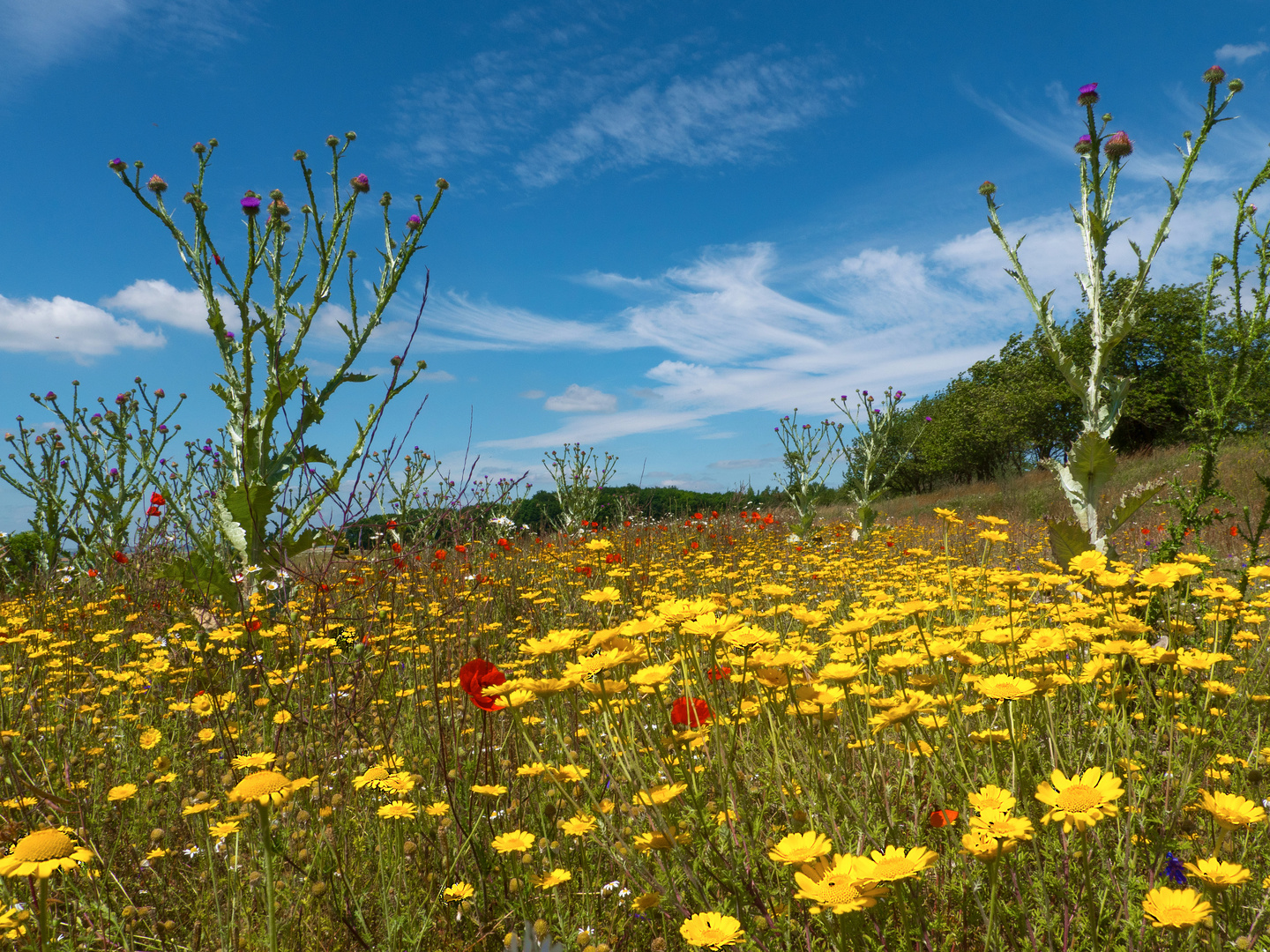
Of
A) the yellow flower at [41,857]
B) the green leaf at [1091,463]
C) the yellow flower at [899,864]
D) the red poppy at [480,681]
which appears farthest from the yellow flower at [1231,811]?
the green leaf at [1091,463]

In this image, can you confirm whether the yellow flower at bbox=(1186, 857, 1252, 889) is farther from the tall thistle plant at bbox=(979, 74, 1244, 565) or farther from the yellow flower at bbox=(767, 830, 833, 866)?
the tall thistle plant at bbox=(979, 74, 1244, 565)

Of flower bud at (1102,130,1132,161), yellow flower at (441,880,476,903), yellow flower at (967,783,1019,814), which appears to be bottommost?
yellow flower at (441,880,476,903)

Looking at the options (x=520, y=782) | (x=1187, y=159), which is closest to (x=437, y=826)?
(x=520, y=782)

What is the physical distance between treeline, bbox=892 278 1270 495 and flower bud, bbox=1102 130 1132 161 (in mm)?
18444

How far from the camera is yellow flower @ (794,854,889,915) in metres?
0.96

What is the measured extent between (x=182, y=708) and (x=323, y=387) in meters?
3.00

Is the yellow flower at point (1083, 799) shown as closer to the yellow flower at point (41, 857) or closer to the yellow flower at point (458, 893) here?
the yellow flower at point (458, 893)

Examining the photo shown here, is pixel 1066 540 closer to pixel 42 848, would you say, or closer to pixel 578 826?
pixel 578 826

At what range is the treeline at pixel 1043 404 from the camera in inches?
995

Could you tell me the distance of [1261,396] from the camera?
5270 mm

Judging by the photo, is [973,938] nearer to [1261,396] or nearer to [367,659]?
[367,659]

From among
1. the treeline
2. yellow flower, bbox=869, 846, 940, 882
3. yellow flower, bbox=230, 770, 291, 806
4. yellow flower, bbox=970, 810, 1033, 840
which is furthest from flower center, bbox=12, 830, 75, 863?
the treeline

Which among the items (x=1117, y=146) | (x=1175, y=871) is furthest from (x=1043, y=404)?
(x=1175, y=871)

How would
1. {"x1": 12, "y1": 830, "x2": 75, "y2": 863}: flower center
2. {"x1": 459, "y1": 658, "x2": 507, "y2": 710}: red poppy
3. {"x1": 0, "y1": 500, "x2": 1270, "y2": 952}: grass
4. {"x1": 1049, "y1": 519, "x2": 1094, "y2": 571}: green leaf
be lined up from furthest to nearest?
{"x1": 1049, "y1": 519, "x2": 1094, "y2": 571}: green leaf, {"x1": 459, "y1": 658, "x2": 507, "y2": 710}: red poppy, {"x1": 0, "y1": 500, "x2": 1270, "y2": 952}: grass, {"x1": 12, "y1": 830, "x2": 75, "y2": 863}: flower center
